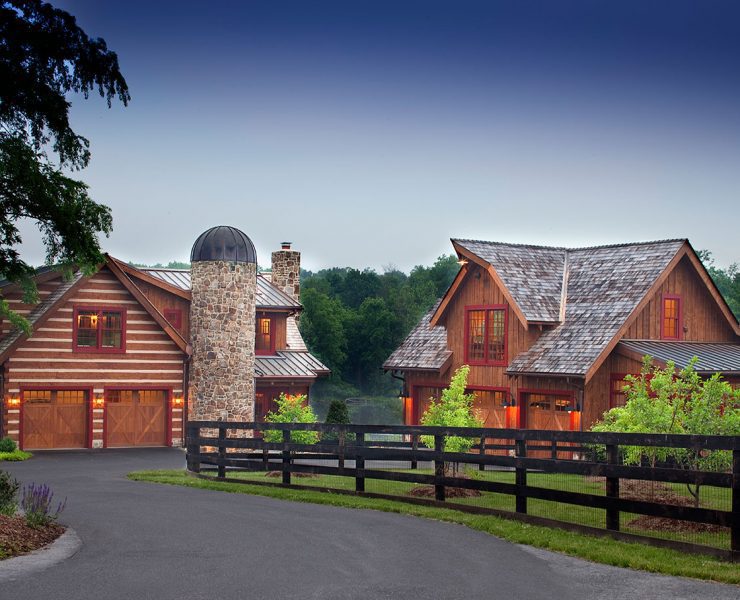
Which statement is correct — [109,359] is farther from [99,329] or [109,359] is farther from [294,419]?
[294,419]

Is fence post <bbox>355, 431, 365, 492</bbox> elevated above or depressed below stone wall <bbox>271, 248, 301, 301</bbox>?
below

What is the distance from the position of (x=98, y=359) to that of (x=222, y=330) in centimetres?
491

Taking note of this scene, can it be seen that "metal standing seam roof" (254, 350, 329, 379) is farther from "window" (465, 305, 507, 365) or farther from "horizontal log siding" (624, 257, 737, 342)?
"horizontal log siding" (624, 257, 737, 342)

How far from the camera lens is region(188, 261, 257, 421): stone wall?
40.9 meters

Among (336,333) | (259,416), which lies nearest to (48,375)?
(259,416)

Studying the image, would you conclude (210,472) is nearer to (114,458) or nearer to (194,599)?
(114,458)

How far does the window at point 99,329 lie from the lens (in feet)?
132

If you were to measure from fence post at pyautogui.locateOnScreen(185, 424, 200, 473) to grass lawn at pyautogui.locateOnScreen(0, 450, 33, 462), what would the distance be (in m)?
10.4

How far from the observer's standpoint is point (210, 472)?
30.5 m

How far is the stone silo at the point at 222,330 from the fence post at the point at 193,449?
1291 centimetres

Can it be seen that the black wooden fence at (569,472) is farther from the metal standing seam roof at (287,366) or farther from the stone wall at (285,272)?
the stone wall at (285,272)

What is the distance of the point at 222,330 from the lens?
4103 cm

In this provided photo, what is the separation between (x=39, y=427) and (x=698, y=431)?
28.5 metres

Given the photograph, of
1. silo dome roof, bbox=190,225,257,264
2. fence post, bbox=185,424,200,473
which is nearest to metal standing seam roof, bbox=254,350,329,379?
silo dome roof, bbox=190,225,257,264
